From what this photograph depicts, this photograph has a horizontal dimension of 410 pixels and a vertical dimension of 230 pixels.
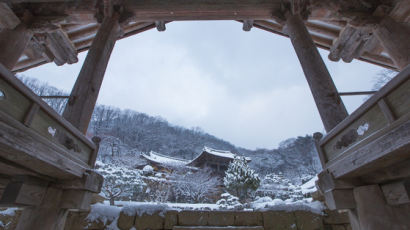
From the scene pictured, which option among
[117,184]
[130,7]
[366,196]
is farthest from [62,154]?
[117,184]

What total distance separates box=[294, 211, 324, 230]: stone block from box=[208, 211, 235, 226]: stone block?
1.15 m

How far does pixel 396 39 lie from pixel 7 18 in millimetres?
7359

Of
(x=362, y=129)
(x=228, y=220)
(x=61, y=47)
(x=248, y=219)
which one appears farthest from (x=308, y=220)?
(x=61, y=47)

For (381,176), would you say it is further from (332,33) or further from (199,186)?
(199,186)

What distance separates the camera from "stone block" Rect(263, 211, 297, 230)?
3.39 metres

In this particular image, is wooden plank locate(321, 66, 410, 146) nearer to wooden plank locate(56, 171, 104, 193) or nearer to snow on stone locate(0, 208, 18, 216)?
wooden plank locate(56, 171, 104, 193)

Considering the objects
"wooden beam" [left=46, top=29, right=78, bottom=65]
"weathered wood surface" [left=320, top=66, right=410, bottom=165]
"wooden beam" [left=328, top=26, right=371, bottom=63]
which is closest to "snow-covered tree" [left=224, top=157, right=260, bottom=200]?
"wooden beam" [left=328, top=26, right=371, bottom=63]

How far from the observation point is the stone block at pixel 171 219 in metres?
3.30

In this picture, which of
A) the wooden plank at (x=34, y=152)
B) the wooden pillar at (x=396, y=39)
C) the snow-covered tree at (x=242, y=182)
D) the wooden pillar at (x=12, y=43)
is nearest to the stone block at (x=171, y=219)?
the wooden plank at (x=34, y=152)

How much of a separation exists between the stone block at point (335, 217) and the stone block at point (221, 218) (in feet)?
5.43

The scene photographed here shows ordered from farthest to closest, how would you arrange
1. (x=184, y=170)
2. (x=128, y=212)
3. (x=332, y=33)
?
(x=184, y=170) < (x=332, y=33) < (x=128, y=212)

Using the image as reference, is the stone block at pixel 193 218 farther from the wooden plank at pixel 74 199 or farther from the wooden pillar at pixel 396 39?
the wooden pillar at pixel 396 39

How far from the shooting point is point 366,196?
81.6 inches

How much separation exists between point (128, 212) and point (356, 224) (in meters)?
3.18
